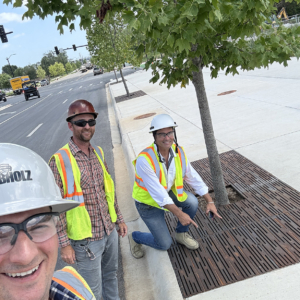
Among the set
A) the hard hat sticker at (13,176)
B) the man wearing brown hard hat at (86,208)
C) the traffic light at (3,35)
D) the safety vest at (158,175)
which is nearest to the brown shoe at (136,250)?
the safety vest at (158,175)

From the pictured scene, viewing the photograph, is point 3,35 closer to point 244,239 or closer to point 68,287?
point 244,239

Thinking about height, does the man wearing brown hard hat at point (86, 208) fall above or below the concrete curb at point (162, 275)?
above

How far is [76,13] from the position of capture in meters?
2.79

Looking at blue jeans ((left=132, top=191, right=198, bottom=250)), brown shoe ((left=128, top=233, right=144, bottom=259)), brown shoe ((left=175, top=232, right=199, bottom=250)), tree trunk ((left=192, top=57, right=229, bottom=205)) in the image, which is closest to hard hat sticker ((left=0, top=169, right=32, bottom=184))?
blue jeans ((left=132, top=191, right=198, bottom=250))

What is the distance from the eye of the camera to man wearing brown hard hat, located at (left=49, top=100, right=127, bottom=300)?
2.55m

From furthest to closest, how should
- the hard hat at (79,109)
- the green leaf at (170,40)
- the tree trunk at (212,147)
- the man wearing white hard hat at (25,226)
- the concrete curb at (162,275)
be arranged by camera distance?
the tree trunk at (212,147)
the concrete curb at (162,275)
the hard hat at (79,109)
the green leaf at (170,40)
the man wearing white hard hat at (25,226)

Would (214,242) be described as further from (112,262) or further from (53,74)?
(53,74)

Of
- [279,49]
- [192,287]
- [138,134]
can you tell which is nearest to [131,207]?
[192,287]

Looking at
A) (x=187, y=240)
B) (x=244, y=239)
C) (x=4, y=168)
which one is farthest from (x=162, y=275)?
(x=4, y=168)

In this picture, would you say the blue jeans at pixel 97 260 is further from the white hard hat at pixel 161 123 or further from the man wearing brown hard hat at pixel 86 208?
the white hard hat at pixel 161 123

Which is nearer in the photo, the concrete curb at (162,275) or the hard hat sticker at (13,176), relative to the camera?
the hard hat sticker at (13,176)

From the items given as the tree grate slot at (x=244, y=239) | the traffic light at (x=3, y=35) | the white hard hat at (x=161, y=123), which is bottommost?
the tree grate slot at (x=244, y=239)

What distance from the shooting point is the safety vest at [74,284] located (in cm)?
136

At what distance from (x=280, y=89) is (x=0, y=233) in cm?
1025
